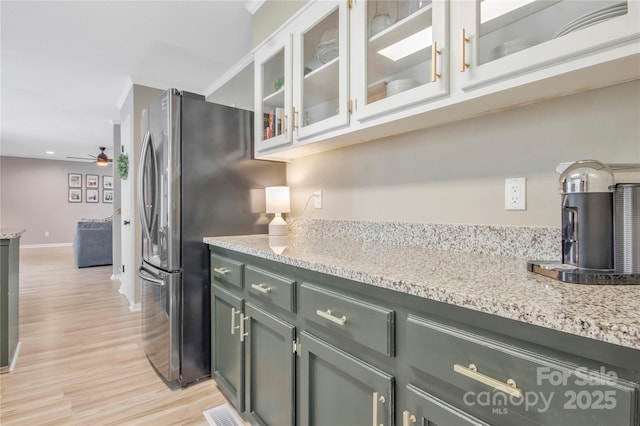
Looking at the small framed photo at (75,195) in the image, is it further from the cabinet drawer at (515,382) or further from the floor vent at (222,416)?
the cabinet drawer at (515,382)

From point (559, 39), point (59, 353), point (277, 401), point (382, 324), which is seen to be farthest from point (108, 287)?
point (559, 39)

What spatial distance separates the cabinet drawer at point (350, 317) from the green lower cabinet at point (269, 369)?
17 cm

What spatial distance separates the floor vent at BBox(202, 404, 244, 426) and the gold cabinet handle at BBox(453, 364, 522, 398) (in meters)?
1.39

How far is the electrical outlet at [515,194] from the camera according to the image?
1.20 meters

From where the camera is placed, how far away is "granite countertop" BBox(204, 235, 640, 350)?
0.54 metres

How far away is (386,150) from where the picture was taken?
1707mm

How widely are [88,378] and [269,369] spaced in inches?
58.9

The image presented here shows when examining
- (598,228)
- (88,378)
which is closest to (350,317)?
(598,228)

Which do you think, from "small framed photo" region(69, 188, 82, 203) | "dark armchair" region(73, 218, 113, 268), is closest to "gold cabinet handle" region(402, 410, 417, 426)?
"dark armchair" region(73, 218, 113, 268)

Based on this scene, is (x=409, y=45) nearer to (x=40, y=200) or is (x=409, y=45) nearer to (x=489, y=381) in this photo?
(x=489, y=381)

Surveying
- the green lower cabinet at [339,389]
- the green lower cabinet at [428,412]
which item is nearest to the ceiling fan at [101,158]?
the green lower cabinet at [339,389]

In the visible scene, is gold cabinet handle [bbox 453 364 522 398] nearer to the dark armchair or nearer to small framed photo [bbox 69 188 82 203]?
the dark armchair

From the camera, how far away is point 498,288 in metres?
0.74

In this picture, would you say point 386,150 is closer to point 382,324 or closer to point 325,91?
point 325,91
